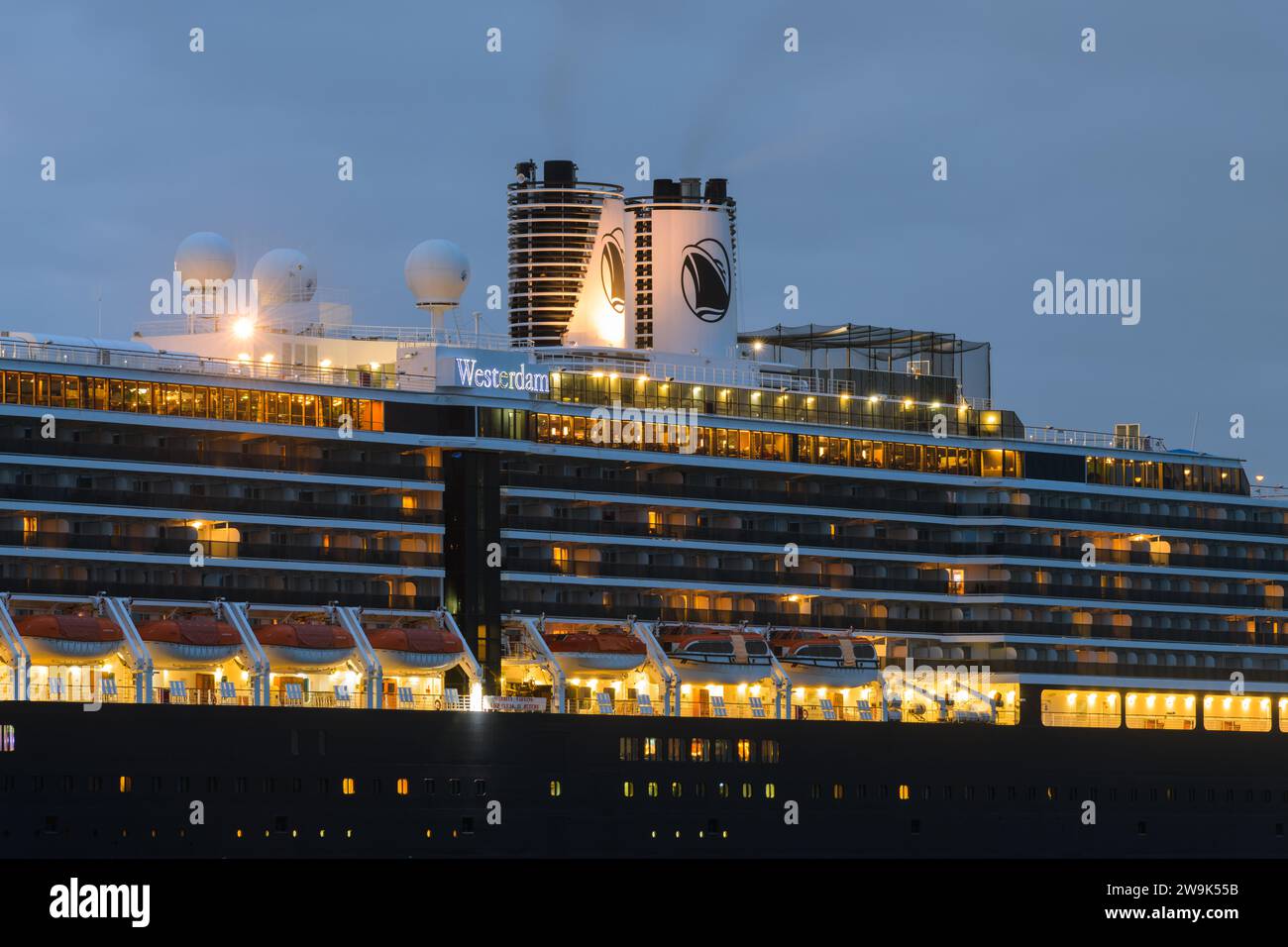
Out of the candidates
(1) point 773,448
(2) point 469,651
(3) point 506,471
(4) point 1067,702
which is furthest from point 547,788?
(4) point 1067,702

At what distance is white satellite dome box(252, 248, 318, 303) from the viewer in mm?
96625

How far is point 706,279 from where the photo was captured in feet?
344

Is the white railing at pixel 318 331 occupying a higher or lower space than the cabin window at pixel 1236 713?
higher

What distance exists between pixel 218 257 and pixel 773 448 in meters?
20.5

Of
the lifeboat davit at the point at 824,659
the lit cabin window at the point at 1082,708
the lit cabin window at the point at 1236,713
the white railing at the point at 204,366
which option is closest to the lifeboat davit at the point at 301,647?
the white railing at the point at 204,366

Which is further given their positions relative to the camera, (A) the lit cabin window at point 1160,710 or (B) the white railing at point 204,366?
(A) the lit cabin window at point 1160,710

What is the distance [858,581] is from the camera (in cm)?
10156

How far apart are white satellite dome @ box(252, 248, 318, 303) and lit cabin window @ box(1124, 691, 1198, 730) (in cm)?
3382

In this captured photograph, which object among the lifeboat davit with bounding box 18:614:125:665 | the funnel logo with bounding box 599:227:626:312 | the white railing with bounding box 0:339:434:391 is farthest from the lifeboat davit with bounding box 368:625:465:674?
the funnel logo with bounding box 599:227:626:312

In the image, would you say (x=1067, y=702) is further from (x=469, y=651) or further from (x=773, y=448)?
(x=469, y=651)

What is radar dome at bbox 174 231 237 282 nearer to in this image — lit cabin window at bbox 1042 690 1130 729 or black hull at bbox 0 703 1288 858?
black hull at bbox 0 703 1288 858

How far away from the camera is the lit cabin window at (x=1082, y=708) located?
102875mm

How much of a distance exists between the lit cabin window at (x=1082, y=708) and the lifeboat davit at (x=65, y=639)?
118 feet

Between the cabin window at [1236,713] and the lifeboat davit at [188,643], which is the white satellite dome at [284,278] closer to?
the lifeboat davit at [188,643]
